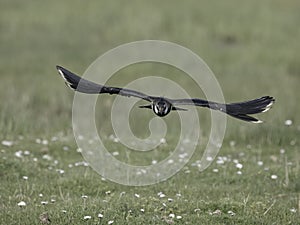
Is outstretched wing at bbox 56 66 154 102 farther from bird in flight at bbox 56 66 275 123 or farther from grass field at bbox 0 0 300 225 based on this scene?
grass field at bbox 0 0 300 225

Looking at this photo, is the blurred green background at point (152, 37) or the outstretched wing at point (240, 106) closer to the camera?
the outstretched wing at point (240, 106)

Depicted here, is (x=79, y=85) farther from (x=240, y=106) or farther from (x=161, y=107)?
(x=240, y=106)

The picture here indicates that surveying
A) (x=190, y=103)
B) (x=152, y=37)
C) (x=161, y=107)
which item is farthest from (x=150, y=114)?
(x=190, y=103)

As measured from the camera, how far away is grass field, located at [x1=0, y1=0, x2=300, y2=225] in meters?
7.48

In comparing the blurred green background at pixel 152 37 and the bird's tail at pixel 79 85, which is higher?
the blurred green background at pixel 152 37

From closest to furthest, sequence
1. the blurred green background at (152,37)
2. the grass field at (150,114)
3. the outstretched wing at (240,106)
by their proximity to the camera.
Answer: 1. the outstretched wing at (240,106)
2. the grass field at (150,114)
3. the blurred green background at (152,37)

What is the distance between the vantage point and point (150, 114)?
13.6m

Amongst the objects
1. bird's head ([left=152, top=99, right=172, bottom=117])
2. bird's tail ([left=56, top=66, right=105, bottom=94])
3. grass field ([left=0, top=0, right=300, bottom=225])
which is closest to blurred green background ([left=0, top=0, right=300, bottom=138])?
grass field ([left=0, top=0, right=300, bottom=225])

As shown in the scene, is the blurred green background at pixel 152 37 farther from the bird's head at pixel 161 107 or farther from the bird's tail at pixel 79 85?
the bird's head at pixel 161 107

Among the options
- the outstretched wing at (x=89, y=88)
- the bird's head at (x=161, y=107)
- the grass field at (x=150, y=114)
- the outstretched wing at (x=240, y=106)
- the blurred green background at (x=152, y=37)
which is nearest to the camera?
the outstretched wing at (x=240, y=106)

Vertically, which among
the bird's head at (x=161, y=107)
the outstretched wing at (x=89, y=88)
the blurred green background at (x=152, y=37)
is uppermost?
the blurred green background at (x=152, y=37)

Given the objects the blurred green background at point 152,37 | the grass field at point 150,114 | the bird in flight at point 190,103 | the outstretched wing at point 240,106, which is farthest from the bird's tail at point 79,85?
the blurred green background at point 152,37

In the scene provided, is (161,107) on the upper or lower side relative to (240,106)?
lower

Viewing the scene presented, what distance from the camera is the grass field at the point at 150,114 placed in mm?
7480
